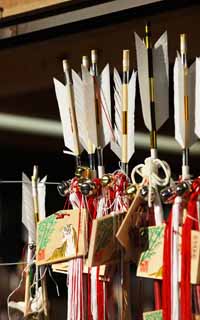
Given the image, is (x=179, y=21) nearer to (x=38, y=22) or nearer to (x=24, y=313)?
(x=38, y=22)

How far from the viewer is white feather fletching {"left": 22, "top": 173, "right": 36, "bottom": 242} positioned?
3.37 ft

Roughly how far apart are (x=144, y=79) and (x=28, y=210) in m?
0.32

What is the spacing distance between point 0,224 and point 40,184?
156mm

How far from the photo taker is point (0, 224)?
1.13 metres

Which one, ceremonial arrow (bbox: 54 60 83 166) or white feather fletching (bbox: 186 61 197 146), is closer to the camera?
white feather fletching (bbox: 186 61 197 146)

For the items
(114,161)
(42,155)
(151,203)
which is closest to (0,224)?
(42,155)

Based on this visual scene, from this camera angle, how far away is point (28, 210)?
3.40 feet

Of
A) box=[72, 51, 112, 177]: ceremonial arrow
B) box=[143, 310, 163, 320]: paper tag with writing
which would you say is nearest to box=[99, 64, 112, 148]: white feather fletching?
box=[72, 51, 112, 177]: ceremonial arrow

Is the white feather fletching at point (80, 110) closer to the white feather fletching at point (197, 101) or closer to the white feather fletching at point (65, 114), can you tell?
the white feather fletching at point (65, 114)

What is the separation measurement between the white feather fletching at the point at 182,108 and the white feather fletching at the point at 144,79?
0.04 metres

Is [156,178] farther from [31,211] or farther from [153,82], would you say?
[31,211]

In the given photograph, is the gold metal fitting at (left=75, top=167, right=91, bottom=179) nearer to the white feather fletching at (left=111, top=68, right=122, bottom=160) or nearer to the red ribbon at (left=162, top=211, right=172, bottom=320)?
the white feather fletching at (left=111, top=68, right=122, bottom=160)

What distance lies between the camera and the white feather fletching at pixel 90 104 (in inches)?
36.2

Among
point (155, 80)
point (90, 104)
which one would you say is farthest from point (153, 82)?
point (90, 104)
